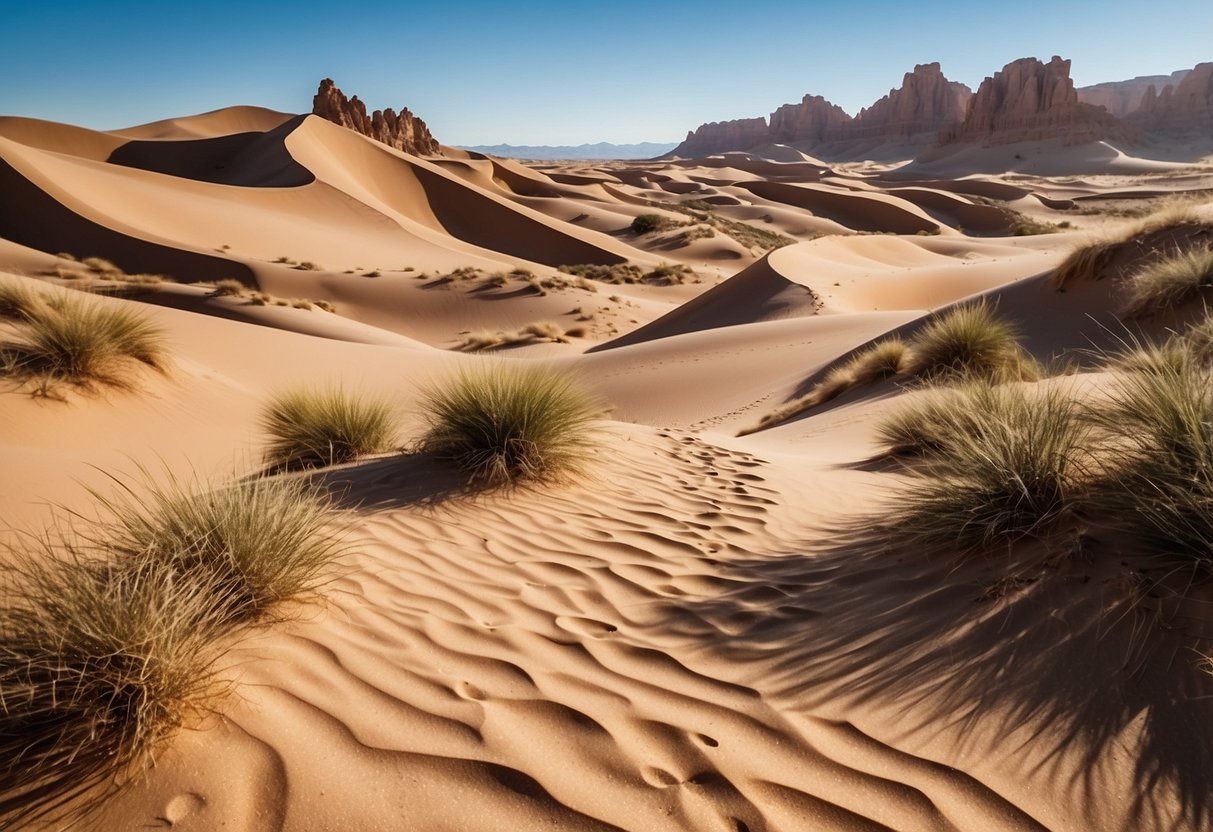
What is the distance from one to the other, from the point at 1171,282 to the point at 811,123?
179m

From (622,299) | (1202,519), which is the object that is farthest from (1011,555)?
(622,299)

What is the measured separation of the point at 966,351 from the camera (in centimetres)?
844

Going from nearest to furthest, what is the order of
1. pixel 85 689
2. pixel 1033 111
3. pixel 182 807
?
pixel 182 807, pixel 85 689, pixel 1033 111

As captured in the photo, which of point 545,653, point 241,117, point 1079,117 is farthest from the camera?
point 1079,117

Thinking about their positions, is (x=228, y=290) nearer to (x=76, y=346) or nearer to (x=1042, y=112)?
(x=76, y=346)

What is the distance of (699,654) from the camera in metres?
2.83

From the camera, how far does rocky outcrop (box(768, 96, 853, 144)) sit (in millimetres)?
162500

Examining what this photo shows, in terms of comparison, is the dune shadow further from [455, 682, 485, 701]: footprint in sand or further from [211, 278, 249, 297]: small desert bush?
[211, 278, 249, 297]: small desert bush

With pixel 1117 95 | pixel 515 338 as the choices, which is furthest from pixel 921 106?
pixel 515 338

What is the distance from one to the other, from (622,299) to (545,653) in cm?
2227

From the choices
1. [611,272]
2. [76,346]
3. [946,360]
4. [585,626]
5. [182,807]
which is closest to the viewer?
[182,807]

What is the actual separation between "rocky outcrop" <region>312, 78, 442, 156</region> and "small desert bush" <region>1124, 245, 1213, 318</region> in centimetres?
6463

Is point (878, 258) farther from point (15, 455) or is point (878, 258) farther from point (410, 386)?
point (15, 455)

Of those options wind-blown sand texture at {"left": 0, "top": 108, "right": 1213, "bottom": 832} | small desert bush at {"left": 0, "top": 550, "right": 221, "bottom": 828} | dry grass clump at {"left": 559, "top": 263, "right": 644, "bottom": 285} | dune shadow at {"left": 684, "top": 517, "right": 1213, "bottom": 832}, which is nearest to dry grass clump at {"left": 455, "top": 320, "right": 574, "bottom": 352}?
wind-blown sand texture at {"left": 0, "top": 108, "right": 1213, "bottom": 832}
